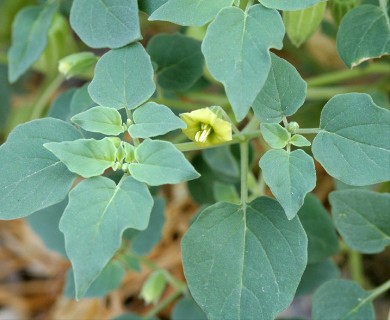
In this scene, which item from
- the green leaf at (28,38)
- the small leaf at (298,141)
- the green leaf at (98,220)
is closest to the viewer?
the green leaf at (98,220)

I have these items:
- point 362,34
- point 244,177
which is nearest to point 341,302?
point 244,177

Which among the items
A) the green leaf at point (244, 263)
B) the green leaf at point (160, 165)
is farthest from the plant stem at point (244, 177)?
the green leaf at point (160, 165)

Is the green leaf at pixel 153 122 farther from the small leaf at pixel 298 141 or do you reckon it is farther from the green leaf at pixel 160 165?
the small leaf at pixel 298 141

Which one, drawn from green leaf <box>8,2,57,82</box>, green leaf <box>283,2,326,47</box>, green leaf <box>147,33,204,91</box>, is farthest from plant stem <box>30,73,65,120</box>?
green leaf <box>283,2,326,47</box>

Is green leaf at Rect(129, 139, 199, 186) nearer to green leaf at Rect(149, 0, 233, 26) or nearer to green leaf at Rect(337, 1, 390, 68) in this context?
green leaf at Rect(149, 0, 233, 26)

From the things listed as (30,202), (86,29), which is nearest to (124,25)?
(86,29)

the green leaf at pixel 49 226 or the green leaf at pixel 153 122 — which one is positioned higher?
the green leaf at pixel 153 122

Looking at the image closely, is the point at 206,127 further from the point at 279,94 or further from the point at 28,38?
the point at 28,38
